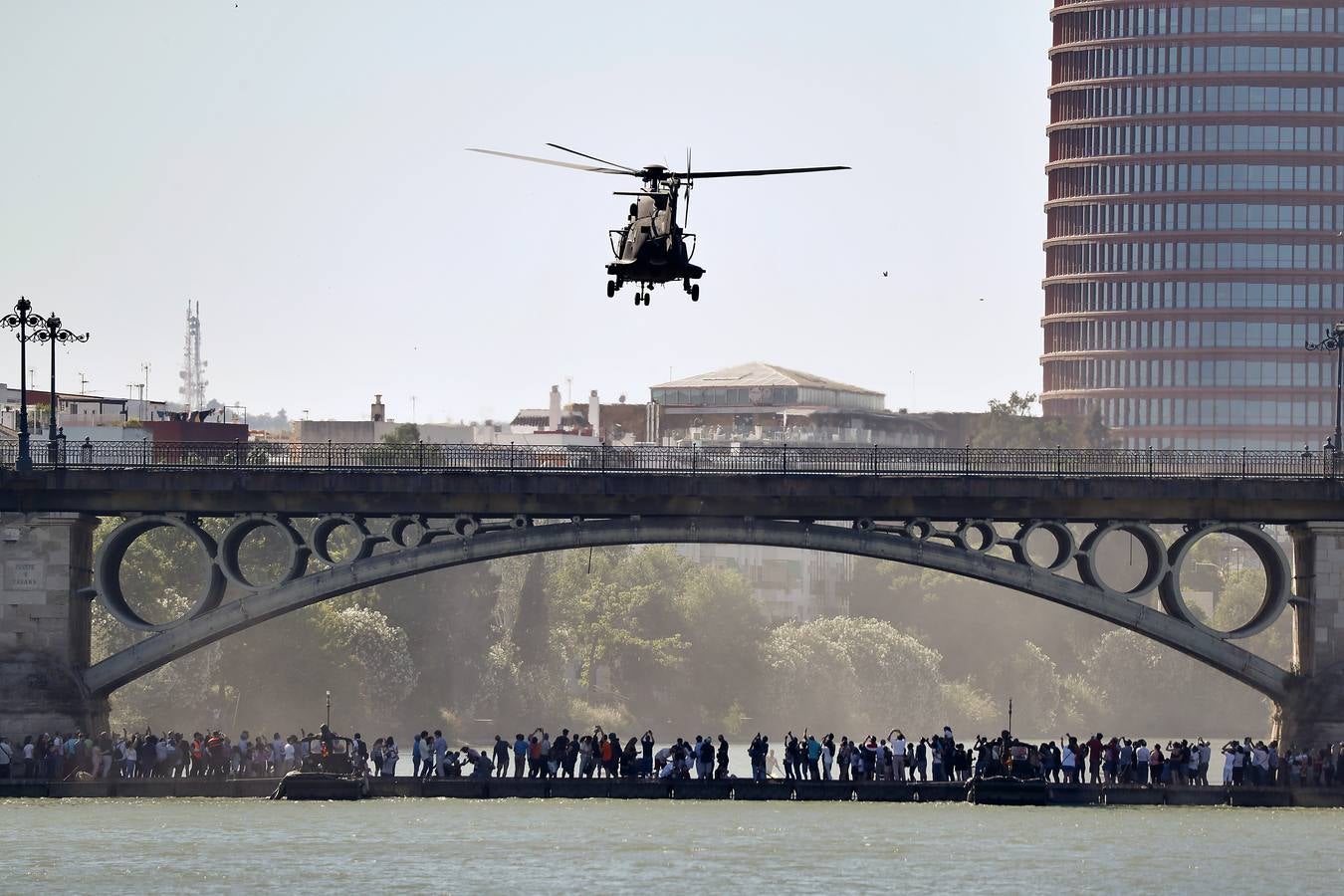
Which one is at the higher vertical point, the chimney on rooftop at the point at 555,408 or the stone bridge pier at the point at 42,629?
the chimney on rooftop at the point at 555,408

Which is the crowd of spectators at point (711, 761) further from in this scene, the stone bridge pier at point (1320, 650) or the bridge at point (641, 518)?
the bridge at point (641, 518)

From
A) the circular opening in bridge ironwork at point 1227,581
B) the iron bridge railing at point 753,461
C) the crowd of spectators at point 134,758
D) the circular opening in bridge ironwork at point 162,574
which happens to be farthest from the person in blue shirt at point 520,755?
the circular opening in bridge ironwork at point 162,574

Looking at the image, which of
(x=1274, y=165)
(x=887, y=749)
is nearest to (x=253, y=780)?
(x=887, y=749)

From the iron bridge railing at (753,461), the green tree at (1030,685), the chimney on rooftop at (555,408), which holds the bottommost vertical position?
the green tree at (1030,685)

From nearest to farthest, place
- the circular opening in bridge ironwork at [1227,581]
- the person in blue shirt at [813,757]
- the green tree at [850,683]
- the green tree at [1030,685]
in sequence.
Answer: the person in blue shirt at [813,757] < the circular opening in bridge ironwork at [1227,581] < the green tree at [850,683] < the green tree at [1030,685]

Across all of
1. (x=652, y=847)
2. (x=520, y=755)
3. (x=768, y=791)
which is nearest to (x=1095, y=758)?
(x=768, y=791)

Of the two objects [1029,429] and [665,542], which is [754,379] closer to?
[1029,429]
